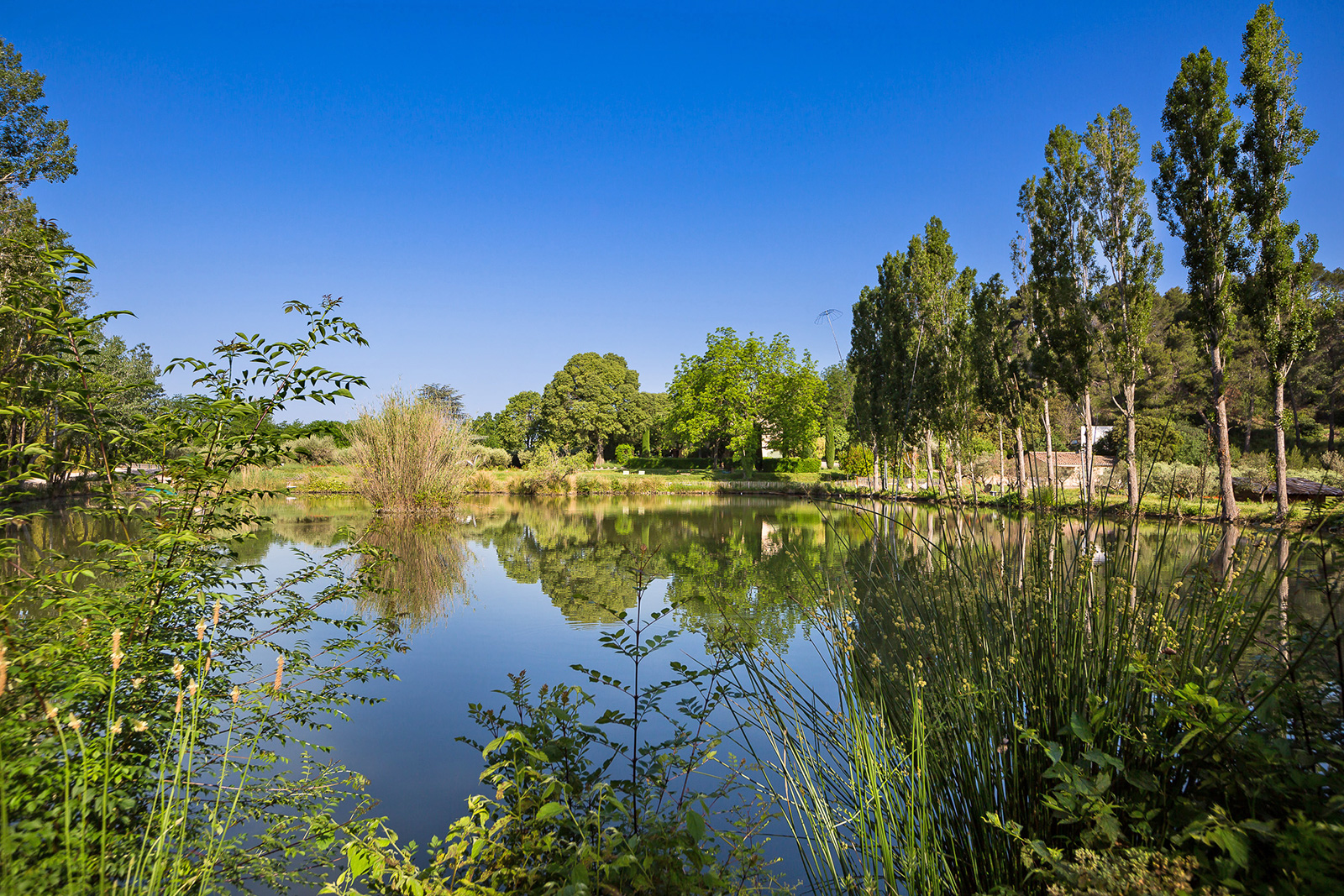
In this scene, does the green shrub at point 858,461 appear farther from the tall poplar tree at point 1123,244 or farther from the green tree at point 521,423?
the green tree at point 521,423

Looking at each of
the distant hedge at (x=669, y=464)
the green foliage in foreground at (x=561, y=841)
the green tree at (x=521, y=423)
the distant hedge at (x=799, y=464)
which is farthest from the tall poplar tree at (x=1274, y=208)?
the green tree at (x=521, y=423)

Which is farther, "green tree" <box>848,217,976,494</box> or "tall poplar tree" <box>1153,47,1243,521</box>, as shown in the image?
"green tree" <box>848,217,976,494</box>

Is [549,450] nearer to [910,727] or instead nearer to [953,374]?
[953,374]

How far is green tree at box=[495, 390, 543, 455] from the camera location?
44594 mm

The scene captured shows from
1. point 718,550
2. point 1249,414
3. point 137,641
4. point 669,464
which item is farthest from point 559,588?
point 669,464

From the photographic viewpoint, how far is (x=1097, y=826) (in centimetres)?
120

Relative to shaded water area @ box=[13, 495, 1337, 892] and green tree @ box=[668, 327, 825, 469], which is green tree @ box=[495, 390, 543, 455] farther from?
shaded water area @ box=[13, 495, 1337, 892]

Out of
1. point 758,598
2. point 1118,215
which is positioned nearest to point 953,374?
point 758,598

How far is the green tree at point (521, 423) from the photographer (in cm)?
4459

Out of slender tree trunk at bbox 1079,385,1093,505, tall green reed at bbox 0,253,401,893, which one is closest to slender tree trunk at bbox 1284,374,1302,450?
slender tree trunk at bbox 1079,385,1093,505

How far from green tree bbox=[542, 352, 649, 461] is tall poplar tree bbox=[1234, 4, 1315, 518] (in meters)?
33.4

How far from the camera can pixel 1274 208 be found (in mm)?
10055

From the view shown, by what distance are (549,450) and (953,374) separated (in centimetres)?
1701

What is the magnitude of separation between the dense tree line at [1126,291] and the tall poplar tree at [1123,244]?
0.03 meters
